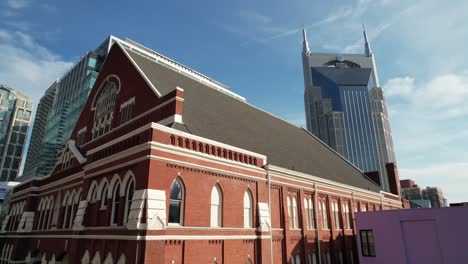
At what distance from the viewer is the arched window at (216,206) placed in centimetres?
1635

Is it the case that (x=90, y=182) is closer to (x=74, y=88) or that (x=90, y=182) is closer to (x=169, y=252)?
(x=169, y=252)

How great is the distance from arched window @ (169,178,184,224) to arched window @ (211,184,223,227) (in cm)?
215

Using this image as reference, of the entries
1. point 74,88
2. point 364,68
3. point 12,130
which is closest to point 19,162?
point 12,130

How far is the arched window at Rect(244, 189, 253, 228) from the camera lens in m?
18.1

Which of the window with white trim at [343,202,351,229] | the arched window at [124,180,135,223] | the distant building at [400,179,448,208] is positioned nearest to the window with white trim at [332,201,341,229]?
the window with white trim at [343,202,351,229]

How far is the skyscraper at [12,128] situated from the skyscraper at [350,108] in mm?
125142

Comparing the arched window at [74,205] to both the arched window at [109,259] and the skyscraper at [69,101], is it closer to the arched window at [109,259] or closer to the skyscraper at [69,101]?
the arched window at [109,259]

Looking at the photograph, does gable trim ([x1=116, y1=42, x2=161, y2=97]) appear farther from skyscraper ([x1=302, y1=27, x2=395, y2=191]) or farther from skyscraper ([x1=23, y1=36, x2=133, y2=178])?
skyscraper ([x1=302, y1=27, x2=395, y2=191])

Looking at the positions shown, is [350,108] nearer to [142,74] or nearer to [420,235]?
[420,235]

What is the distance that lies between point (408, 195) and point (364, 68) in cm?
6454

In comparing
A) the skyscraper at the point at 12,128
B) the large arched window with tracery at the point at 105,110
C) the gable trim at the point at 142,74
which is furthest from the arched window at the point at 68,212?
the skyscraper at the point at 12,128

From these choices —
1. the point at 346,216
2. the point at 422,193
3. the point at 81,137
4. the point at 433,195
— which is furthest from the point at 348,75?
the point at 81,137

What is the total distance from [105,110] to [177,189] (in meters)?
13.7

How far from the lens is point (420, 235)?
20078 millimetres
